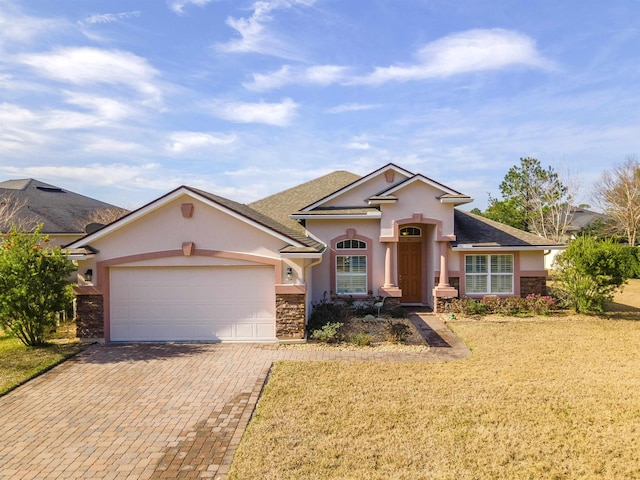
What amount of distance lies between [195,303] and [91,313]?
3104 mm

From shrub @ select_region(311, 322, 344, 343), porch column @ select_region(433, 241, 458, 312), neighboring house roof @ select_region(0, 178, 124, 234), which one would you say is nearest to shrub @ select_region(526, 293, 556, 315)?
porch column @ select_region(433, 241, 458, 312)

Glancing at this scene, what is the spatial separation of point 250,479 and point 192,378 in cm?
426

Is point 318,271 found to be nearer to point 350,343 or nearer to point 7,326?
point 350,343

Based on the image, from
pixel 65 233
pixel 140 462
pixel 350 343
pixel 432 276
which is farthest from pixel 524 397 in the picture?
pixel 65 233

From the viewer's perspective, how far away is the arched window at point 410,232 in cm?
1723

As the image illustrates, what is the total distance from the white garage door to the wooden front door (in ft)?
24.8

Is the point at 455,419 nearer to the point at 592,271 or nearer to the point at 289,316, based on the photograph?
the point at 289,316

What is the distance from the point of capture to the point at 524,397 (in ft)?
25.1

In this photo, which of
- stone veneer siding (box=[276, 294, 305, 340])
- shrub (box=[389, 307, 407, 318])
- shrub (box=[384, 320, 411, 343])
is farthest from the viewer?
shrub (box=[389, 307, 407, 318])

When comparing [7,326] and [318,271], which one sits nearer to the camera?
[7,326]

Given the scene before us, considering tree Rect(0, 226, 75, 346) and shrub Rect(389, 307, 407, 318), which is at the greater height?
tree Rect(0, 226, 75, 346)

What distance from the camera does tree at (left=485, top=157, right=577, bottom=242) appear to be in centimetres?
3531

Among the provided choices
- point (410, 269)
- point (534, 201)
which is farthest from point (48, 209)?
point (534, 201)

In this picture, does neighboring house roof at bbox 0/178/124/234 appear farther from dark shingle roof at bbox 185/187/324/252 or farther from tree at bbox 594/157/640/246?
tree at bbox 594/157/640/246
